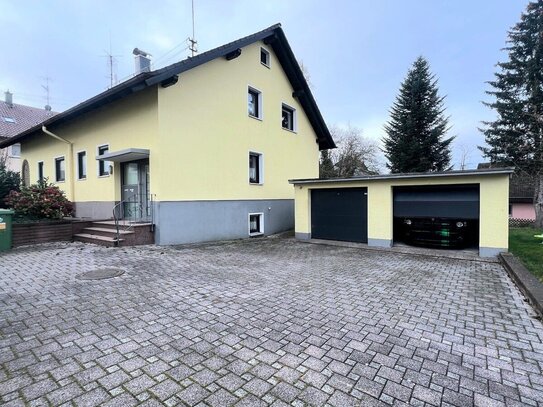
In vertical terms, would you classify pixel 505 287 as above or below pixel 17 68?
below

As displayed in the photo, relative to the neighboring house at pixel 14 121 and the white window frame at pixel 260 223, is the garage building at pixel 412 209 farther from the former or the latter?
the neighboring house at pixel 14 121

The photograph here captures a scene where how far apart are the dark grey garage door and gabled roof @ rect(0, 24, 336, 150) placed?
5906 millimetres

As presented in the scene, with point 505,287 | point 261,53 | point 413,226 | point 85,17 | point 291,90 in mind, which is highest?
point 85,17

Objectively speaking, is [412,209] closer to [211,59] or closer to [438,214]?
[438,214]

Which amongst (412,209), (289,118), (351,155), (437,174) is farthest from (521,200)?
(437,174)

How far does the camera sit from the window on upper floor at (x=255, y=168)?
41.1 feet

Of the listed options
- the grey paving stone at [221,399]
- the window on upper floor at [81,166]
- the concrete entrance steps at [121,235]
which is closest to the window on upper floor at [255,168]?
the concrete entrance steps at [121,235]

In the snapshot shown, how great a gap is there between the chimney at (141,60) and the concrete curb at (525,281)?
14.0m

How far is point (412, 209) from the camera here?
8.98 m

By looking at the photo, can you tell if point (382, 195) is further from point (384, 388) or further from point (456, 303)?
point (384, 388)

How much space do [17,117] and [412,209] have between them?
1266 inches

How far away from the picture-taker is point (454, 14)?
12.3 metres

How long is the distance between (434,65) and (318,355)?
89.7 ft

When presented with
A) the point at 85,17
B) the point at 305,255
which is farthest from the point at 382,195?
the point at 85,17
